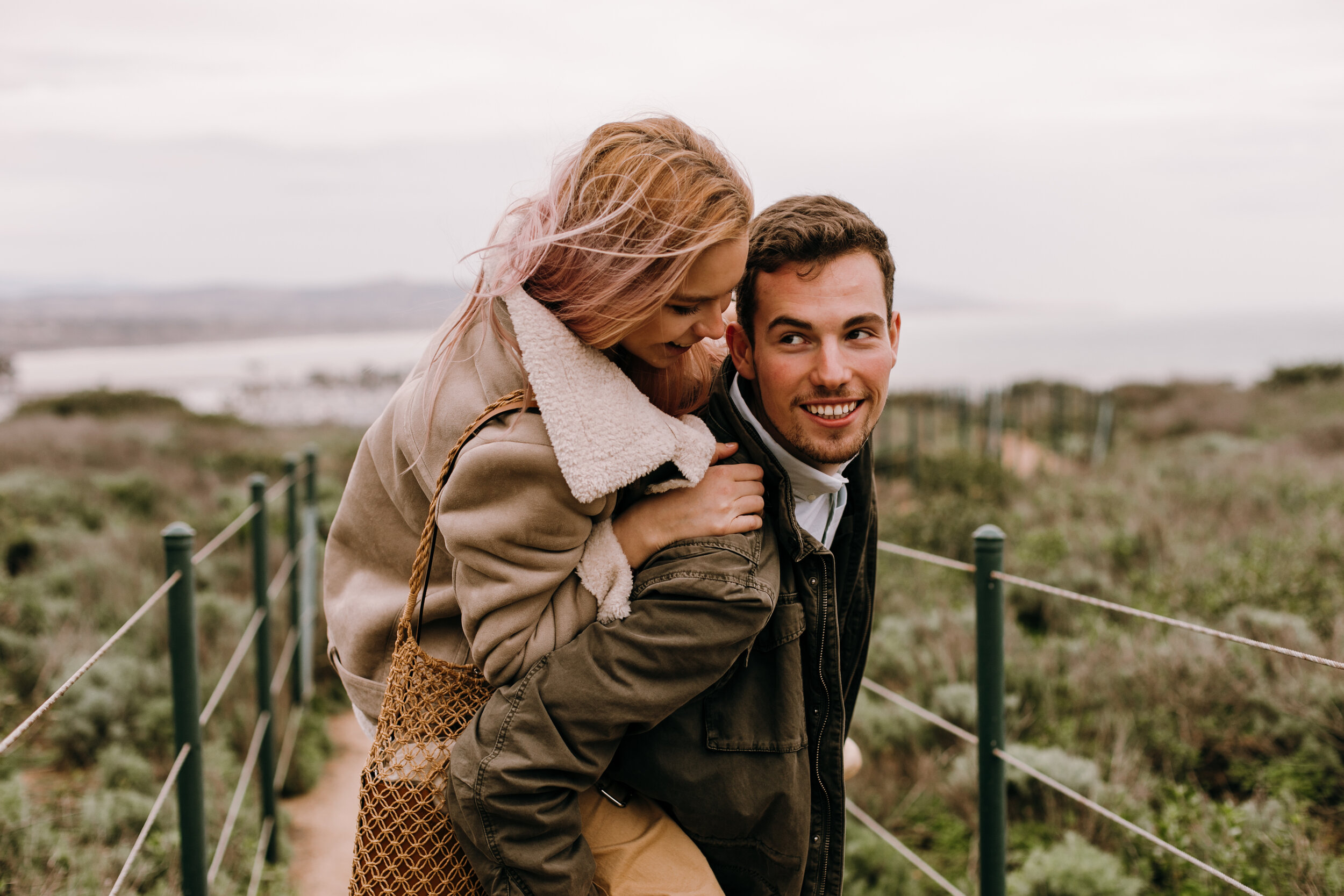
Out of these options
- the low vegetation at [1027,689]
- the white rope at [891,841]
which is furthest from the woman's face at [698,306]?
the low vegetation at [1027,689]

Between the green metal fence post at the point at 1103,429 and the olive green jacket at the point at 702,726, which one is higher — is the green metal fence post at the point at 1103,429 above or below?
below

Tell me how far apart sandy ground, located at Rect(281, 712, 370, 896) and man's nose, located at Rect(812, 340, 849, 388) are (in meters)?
2.82

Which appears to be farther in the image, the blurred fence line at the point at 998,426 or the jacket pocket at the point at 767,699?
the blurred fence line at the point at 998,426

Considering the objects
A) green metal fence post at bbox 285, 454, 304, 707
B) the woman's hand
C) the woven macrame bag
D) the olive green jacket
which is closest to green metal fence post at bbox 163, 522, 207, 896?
the woven macrame bag

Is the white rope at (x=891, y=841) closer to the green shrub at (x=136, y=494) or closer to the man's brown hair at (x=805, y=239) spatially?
the man's brown hair at (x=805, y=239)

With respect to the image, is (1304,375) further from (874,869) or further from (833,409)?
(833,409)

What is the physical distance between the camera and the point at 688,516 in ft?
5.53

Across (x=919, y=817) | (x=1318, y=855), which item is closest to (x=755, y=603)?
(x=1318, y=855)

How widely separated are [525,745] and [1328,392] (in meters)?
19.9

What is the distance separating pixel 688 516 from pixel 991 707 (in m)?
1.36

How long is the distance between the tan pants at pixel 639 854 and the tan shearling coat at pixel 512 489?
15.0 inches

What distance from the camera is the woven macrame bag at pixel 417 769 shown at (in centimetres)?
165

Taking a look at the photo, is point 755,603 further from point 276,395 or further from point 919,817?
point 276,395

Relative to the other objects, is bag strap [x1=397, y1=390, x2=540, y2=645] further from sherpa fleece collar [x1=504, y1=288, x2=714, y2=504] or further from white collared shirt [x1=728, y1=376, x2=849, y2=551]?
white collared shirt [x1=728, y1=376, x2=849, y2=551]
